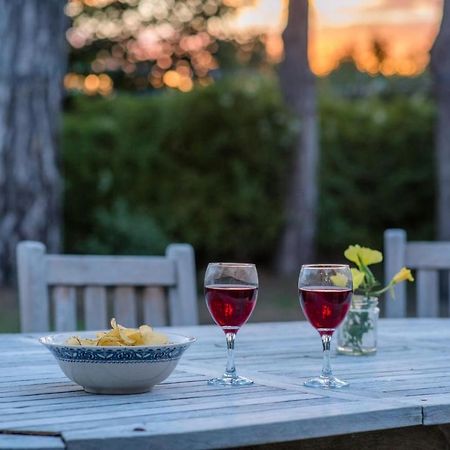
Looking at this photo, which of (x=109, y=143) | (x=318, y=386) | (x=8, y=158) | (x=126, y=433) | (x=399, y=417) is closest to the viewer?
(x=126, y=433)

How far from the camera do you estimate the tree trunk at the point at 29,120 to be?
7.21 meters

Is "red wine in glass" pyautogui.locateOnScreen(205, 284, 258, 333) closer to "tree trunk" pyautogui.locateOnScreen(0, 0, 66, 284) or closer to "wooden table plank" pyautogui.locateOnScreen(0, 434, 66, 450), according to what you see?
"wooden table plank" pyautogui.locateOnScreen(0, 434, 66, 450)

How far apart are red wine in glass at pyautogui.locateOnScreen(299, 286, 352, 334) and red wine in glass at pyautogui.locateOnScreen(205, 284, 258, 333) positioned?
0.09 metres

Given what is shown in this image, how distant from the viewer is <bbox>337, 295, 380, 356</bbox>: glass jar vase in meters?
2.33

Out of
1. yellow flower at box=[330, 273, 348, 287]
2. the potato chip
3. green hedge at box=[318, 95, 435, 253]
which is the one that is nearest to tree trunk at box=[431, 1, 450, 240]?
green hedge at box=[318, 95, 435, 253]

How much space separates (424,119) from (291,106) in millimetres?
1691

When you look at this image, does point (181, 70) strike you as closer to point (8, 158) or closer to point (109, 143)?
point (109, 143)

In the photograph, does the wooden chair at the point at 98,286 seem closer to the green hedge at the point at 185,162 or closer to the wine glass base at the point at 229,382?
the wine glass base at the point at 229,382

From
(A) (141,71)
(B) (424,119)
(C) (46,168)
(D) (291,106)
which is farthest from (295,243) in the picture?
(A) (141,71)

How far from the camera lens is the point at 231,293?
185cm

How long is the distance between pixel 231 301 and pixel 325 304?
17 cm

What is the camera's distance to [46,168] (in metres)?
7.55

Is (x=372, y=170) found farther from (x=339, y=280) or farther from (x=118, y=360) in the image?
(x=118, y=360)

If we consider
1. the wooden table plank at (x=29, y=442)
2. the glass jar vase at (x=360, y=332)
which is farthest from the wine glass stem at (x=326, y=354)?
the wooden table plank at (x=29, y=442)
